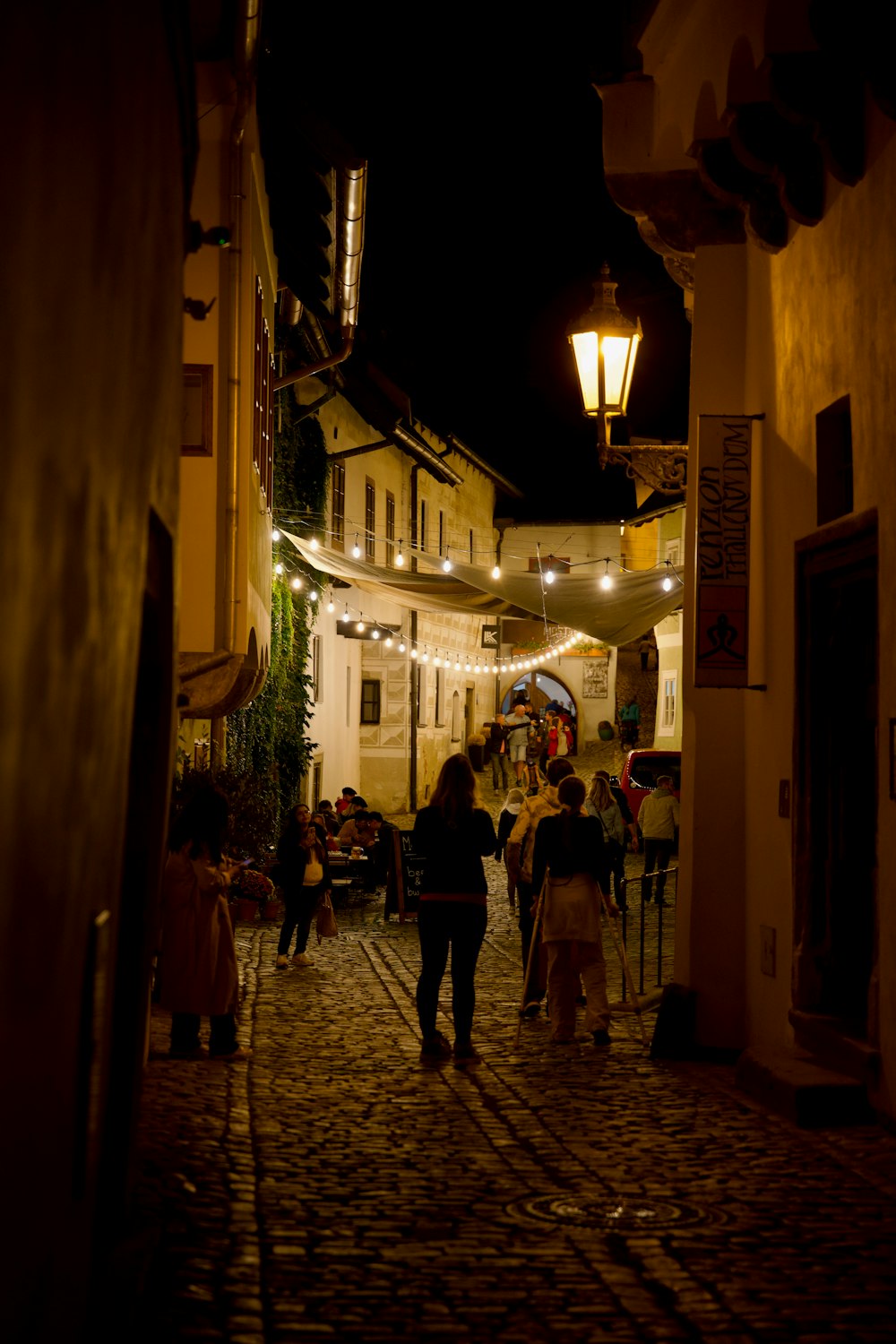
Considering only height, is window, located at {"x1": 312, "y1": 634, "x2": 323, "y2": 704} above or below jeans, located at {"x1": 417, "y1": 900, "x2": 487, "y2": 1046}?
above

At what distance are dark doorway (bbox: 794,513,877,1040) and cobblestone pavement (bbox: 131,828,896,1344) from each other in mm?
887

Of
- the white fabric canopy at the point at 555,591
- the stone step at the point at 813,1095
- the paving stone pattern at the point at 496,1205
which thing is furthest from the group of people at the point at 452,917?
the white fabric canopy at the point at 555,591

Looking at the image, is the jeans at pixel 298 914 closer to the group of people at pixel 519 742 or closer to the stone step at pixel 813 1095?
the stone step at pixel 813 1095

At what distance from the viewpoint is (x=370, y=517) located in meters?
34.9

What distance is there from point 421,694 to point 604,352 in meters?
27.5

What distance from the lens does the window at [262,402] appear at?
16703 mm

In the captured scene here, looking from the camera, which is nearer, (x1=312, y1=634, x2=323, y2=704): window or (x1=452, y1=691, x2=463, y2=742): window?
(x1=312, y1=634, x2=323, y2=704): window

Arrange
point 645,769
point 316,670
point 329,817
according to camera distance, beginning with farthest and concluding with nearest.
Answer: point 316,670, point 645,769, point 329,817

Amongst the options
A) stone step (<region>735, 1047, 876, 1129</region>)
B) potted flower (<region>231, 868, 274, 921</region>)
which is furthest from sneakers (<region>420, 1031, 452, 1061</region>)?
potted flower (<region>231, 868, 274, 921</region>)

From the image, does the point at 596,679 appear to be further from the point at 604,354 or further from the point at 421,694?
the point at 604,354

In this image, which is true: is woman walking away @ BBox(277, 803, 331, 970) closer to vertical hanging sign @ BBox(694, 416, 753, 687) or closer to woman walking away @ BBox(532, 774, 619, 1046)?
woman walking away @ BBox(532, 774, 619, 1046)

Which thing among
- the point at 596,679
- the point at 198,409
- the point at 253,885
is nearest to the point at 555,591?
the point at 198,409

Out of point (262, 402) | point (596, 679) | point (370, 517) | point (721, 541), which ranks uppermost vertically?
point (370, 517)

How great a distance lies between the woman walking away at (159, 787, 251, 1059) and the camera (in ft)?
33.7
